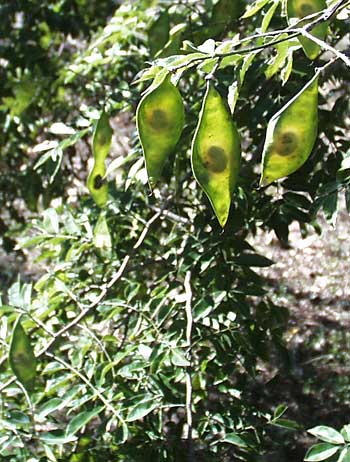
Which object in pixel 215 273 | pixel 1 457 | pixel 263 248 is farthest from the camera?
pixel 263 248

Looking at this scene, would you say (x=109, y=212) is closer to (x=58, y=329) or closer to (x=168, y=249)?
(x=168, y=249)

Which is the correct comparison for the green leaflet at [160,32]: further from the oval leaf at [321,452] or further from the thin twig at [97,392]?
the oval leaf at [321,452]

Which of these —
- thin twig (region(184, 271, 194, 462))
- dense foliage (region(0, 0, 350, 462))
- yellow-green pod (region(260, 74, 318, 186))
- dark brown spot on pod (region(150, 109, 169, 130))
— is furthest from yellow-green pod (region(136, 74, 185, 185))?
thin twig (region(184, 271, 194, 462))

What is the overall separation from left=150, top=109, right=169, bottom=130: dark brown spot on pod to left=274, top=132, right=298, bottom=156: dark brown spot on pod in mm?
148

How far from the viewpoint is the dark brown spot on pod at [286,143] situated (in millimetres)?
1057

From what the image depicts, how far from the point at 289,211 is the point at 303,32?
0.93 metres

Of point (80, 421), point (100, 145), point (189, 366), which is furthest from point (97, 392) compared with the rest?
point (100, 145)

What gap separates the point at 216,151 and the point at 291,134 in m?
0.09

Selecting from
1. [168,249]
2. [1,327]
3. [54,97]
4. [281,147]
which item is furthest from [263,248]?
[281,147]

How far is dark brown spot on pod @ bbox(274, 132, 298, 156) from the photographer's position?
3.47 feet

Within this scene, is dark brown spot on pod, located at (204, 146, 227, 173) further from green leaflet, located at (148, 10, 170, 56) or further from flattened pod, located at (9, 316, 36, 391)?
green leaflet, located at (148, 10, 170, 56)

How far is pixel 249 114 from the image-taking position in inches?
75.5

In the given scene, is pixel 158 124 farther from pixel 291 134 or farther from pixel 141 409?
pixel 141 409

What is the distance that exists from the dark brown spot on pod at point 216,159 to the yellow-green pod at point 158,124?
70 mm
